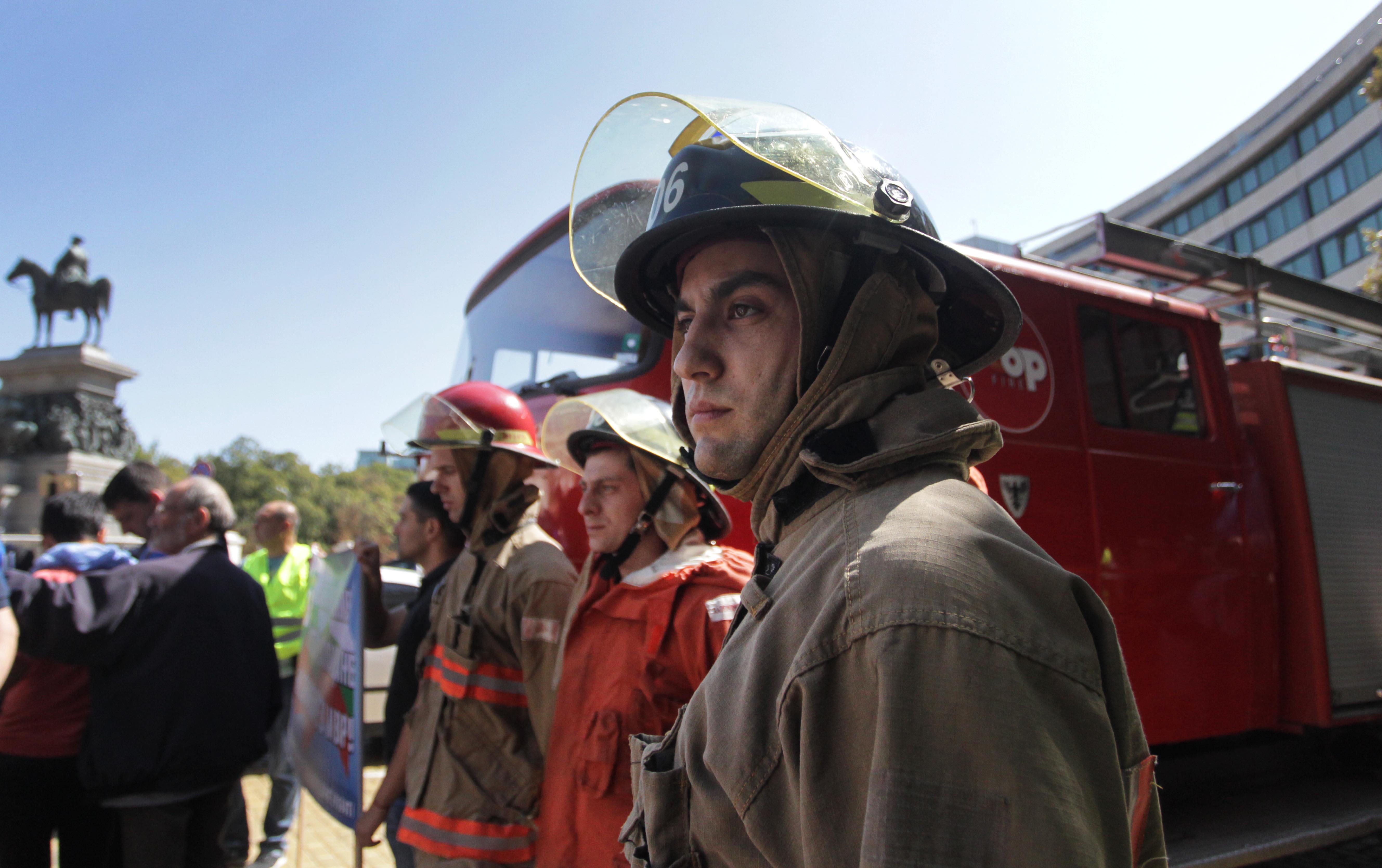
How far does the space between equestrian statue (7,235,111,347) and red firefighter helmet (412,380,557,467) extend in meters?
20.0

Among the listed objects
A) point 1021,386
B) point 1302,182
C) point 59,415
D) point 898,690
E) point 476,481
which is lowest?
point 898,690

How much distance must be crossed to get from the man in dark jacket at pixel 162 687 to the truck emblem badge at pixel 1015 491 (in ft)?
10.3

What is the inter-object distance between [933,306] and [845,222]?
0.72ft

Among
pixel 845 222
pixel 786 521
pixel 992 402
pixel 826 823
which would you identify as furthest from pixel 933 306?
pixel 992 402

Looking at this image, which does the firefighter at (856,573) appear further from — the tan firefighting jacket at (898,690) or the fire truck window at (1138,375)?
the fire truck window at (1138,375)

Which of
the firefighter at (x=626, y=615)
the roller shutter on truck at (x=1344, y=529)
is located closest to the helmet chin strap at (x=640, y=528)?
the firefighter at (x=626, y=615)

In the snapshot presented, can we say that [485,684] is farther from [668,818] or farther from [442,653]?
[668,818]

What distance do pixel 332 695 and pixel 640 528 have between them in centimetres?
161

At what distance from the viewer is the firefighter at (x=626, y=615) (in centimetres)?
203

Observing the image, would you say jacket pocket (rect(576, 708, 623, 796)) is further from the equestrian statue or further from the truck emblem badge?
the equestrian statue

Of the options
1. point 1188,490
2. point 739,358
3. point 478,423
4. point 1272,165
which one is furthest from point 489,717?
point 1272,165

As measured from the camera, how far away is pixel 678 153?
153 centimetres

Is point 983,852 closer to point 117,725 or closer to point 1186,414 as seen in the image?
point 117,725

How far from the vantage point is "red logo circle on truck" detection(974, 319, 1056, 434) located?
3.36 m
